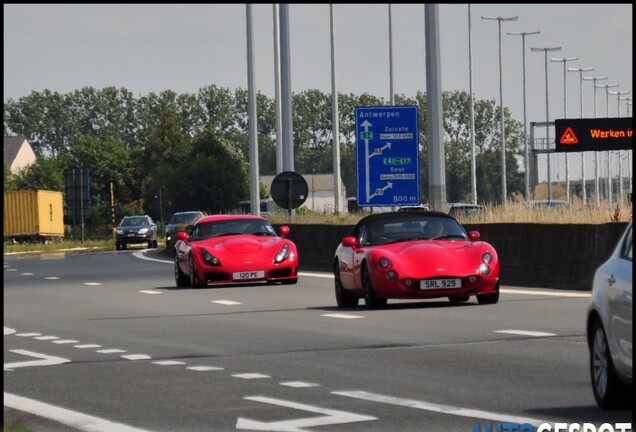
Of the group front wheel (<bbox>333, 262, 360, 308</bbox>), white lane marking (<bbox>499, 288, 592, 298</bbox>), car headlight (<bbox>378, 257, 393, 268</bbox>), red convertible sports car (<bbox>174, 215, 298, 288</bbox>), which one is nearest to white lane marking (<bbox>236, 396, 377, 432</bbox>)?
car headlight (<bbox>378, 257, 393, 268</bbox>)

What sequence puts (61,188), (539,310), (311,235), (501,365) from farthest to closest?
(61,188) < (311,235) < (539,310) < (501,365)

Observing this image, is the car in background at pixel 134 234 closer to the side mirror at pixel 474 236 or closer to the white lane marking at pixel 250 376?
the side mirror at pixel 474 236

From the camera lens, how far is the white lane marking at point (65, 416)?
1111 cm

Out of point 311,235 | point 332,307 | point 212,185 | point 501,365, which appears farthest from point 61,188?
point 501,365

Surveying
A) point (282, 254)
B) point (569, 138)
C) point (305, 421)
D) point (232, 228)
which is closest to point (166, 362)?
point (305, 421)

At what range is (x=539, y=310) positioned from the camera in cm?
2242

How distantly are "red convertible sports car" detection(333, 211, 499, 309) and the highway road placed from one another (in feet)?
1.00

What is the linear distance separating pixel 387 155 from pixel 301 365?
20487 mm

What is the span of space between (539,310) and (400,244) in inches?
90.9

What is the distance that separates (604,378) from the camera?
446 inches

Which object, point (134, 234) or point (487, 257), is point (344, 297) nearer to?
point (487, 257)

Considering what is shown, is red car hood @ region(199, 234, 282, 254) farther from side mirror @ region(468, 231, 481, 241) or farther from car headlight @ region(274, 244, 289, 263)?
side mirror @ region(468, 231, 481, 241)

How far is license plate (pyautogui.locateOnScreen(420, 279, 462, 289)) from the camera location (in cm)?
2309

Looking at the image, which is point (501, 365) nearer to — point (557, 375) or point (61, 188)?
point (557, 375)
